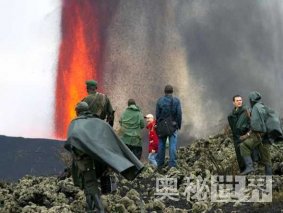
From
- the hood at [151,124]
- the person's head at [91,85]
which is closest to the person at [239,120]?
the person's head at [91,85]

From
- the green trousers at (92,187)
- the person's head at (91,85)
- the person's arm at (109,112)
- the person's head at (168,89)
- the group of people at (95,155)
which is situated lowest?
the green trousers at (92,187)

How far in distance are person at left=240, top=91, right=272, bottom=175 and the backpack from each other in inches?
3.6

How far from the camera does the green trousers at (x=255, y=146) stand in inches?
611

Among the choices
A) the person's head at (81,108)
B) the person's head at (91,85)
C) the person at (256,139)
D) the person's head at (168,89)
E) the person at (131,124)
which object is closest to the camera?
the person's head at (81,108)

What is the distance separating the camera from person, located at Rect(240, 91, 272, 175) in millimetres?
15406

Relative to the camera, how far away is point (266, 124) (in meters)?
15.5

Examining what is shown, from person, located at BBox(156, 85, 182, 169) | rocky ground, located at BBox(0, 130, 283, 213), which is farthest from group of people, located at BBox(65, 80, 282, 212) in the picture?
rocky ground, located at BBox(0, 130, 283, 213)

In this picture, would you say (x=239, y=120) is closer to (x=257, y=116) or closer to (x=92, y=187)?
(x=257, y=116)

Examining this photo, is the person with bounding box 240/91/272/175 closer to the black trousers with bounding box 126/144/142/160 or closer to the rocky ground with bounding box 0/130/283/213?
the rocky ground with bounding box 0/130/283/213

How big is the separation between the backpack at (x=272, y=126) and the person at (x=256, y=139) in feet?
0.30

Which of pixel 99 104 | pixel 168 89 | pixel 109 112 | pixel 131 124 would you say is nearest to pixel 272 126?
pixel 109 112

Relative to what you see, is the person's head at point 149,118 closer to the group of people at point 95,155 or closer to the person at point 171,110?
Result: the person at point 171,110

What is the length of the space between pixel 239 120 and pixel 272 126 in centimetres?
89

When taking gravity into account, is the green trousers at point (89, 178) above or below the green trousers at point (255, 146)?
below
